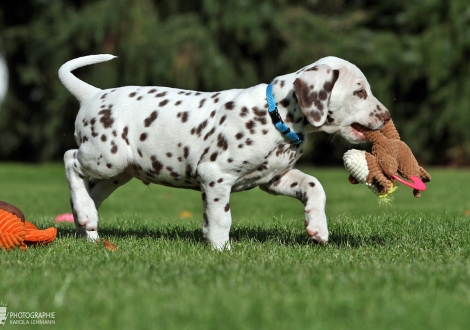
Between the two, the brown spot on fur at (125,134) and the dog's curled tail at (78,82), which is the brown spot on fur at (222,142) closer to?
the brown spot on fur at (125,134)

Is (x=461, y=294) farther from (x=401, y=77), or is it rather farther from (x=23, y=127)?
(x=23, y=127)

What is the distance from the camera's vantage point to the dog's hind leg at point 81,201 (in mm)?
5992

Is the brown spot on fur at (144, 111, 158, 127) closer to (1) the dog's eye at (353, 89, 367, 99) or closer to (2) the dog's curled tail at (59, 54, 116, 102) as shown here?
(2) the dog's curled tail at (59, 54, 116, 102)

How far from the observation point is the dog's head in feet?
17.1

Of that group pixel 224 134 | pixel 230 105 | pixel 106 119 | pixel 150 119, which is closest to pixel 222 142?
pixel 224 134

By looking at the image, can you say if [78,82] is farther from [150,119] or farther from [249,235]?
[249,235]

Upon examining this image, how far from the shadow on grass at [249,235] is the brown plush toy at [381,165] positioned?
20.6 inches

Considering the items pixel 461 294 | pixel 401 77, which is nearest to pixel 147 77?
pixel 401 77

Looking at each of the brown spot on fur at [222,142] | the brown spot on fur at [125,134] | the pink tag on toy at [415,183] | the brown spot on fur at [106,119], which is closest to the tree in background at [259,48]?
the brown spot on fur at [106,119]

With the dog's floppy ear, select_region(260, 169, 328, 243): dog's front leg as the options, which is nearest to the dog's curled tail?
select_region(260, 169, 328, 243): dog's front leg

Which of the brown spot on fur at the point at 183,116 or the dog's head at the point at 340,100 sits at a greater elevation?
the dog's head at the point at 340,100

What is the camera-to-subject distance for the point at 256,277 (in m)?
4.02

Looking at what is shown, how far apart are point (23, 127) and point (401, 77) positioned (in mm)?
12285

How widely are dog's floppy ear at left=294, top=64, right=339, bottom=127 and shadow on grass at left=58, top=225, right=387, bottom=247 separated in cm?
103
